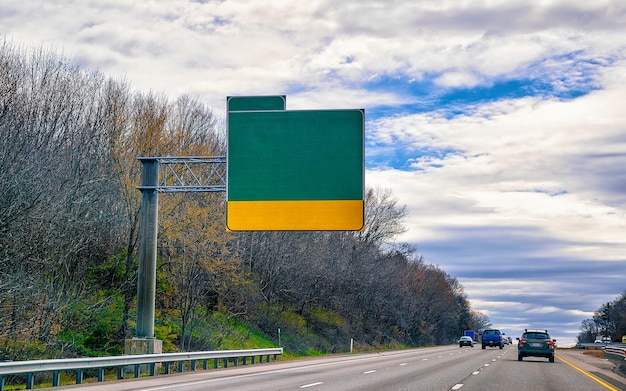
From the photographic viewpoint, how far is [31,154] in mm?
29406

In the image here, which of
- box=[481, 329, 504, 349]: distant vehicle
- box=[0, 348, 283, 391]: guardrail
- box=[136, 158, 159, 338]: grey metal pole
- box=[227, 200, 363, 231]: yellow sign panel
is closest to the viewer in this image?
box=[0, 348, 283, 391]: guardrail

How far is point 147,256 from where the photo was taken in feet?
89.1

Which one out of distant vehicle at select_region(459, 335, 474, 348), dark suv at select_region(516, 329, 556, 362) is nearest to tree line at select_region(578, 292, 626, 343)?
distant vehicle at select_region(459, 335, 474, 348)

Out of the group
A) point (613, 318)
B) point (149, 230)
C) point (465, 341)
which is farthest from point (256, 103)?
point (613, 318)

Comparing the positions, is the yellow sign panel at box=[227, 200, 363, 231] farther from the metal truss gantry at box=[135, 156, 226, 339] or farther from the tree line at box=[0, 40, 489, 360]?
the tree line at box=[0, 40, 489, 360]

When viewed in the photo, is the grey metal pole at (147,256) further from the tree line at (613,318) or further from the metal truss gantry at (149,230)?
the tree line at (613,318)

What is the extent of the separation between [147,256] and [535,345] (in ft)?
72.8

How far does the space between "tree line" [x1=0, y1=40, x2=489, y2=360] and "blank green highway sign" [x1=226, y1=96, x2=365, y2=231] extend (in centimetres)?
719

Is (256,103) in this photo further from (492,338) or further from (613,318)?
(613,318)

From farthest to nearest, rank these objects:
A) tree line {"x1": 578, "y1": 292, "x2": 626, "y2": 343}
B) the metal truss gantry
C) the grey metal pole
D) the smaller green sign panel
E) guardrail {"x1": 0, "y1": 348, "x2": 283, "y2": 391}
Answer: tree line {"x1": 578, "y1": 292, "x2": 626, "y2": 343}, the grey metal pole, the metal truss gantry, the smaller green sign panel, guardrail {"x1": 0, "y1": 348, "x2": 283, "y2": 391}

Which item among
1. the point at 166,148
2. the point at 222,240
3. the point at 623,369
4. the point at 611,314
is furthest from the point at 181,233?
the point at 611,314

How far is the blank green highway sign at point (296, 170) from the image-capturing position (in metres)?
25.6

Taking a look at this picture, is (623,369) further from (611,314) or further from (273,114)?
(611,314)

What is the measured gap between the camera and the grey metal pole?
2703 cm
